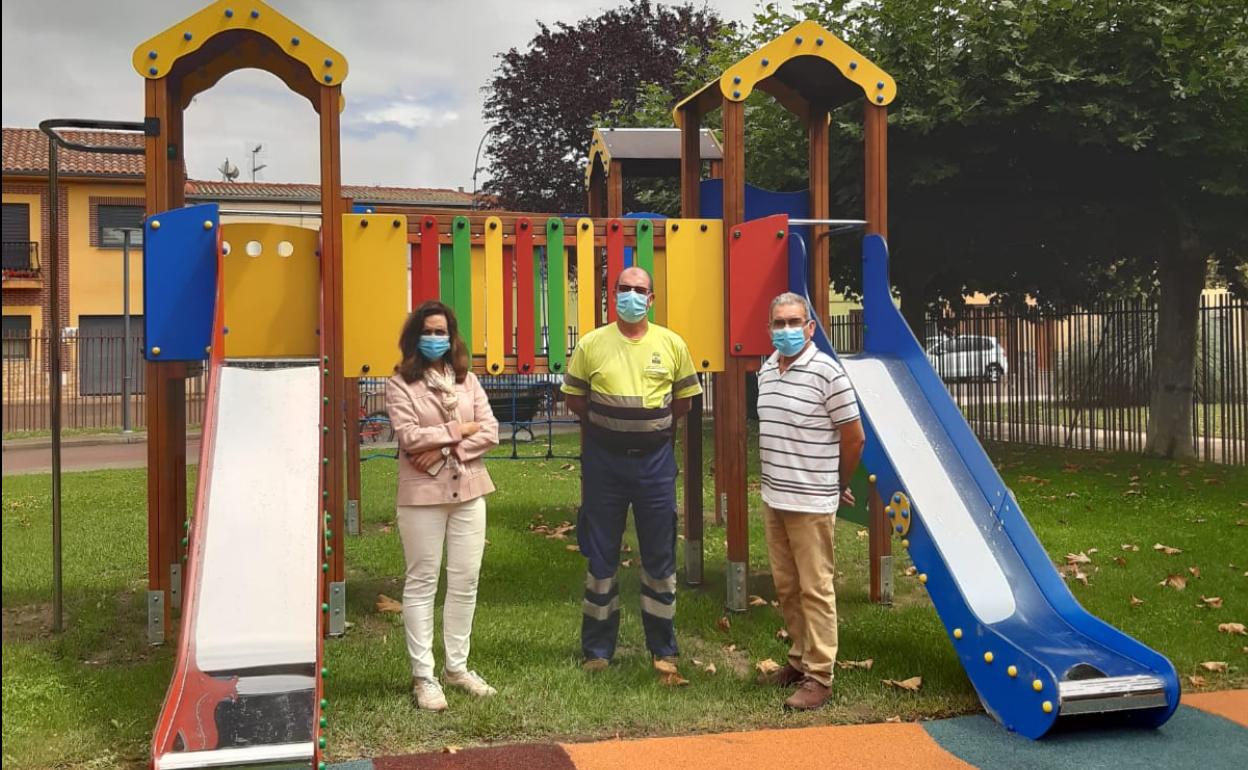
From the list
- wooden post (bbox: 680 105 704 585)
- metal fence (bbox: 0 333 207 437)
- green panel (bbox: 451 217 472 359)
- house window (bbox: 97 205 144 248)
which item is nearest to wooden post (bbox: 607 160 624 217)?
wooden post (bbox: 680 105 704 585)

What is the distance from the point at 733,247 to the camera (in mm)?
6859

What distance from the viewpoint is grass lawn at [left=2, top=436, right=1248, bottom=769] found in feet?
15.6

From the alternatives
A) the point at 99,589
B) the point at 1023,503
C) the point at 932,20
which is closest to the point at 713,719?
the point at 99,589

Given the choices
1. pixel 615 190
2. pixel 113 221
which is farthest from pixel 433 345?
pixel 113 221

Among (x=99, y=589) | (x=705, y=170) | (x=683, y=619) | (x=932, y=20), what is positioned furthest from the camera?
(x=932, y=20)

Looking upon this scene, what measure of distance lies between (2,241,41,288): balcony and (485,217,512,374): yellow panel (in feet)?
109

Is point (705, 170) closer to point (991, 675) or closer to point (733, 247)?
point (733, 247)

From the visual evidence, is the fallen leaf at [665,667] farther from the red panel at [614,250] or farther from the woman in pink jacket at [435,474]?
the red panel at [614,250]

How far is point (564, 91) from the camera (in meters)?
27.2

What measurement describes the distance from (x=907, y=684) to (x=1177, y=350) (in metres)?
11.6

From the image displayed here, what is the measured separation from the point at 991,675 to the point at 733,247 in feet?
10.2

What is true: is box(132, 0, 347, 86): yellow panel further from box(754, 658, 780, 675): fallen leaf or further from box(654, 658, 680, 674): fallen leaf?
box(754, 658, 780, 675): fallen leaf

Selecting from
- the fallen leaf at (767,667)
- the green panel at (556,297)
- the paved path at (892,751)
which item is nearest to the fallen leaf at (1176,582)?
the paved path at (892,751)

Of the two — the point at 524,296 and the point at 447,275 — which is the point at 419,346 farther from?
the point at 524,296
